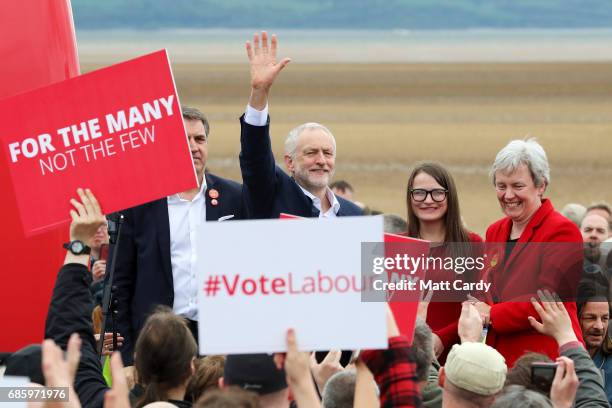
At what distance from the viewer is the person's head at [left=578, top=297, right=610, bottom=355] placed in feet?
17.8

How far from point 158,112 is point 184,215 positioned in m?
1.12

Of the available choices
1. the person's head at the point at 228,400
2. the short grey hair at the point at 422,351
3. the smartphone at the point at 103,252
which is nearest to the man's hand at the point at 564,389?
the short grey hair at the point at 422,351

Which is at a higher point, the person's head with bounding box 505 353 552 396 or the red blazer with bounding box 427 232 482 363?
the red blazer with bounding box 427 232 482 363

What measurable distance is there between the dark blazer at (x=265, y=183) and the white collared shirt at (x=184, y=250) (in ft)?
0.87

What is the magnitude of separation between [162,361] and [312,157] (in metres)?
2.52

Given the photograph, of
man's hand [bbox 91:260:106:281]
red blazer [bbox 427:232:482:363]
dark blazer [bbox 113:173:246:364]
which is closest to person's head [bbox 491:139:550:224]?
red blazer [bbox 427:232:482:363]

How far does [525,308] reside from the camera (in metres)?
5.20

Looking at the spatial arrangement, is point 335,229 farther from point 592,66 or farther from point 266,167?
point 592,66

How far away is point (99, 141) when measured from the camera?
4.66 m

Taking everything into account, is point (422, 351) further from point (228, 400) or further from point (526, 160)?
point (526, 160)

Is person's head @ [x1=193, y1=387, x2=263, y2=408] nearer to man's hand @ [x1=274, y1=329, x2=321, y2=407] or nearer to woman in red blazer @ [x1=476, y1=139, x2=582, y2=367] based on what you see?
man's hand @ [x1=274, y1=329, x2=321, y2=407]

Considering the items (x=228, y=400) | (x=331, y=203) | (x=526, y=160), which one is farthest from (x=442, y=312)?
(x=228, y=400)

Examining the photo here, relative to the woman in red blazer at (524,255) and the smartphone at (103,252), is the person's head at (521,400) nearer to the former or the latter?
the woman in red blazer at (524,255)

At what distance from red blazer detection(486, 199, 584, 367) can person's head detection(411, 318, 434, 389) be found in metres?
1.09
